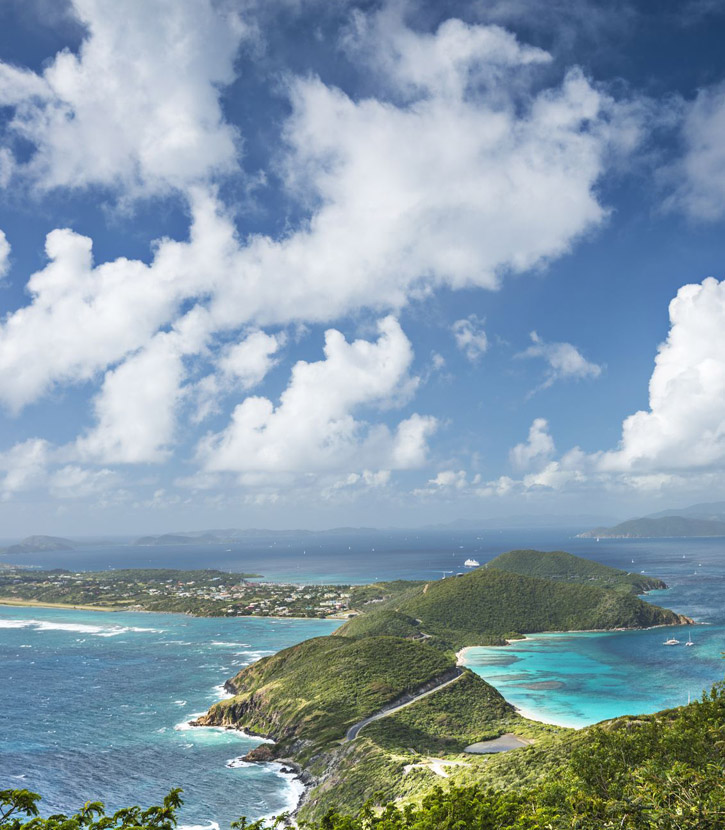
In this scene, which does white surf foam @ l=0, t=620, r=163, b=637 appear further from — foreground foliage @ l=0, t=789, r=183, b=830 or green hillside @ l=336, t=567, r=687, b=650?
foreground foliage @ l=0, t=789, r=183, b=830

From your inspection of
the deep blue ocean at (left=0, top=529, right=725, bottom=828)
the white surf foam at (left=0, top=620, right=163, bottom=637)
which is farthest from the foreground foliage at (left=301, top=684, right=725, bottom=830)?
the white surf foam at (left=0, top=620, right=163, bottom=637)

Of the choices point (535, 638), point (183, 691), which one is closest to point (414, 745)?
point (183, 691)

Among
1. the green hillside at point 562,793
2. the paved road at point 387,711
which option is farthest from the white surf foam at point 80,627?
the green hillside at point 562,793

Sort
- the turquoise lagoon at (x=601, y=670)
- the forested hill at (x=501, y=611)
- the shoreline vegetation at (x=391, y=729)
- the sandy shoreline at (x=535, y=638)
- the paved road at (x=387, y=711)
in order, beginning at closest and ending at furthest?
the shoreline vegetation at (x=391, y=729)
the paved road at (x=387, y=711)
the sandy shoreline at (x=535, y=638)
the turquoise lagoon at (x=601, y=670)
the forested hill at (x=501, y=611)

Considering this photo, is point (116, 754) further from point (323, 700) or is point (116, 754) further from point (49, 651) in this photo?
point (49, 651)

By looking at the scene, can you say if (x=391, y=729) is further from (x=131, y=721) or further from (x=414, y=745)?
(x=131, y=721)

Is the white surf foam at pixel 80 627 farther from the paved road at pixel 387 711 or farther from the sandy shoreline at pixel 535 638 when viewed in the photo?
the paved road at pixel 387 711
